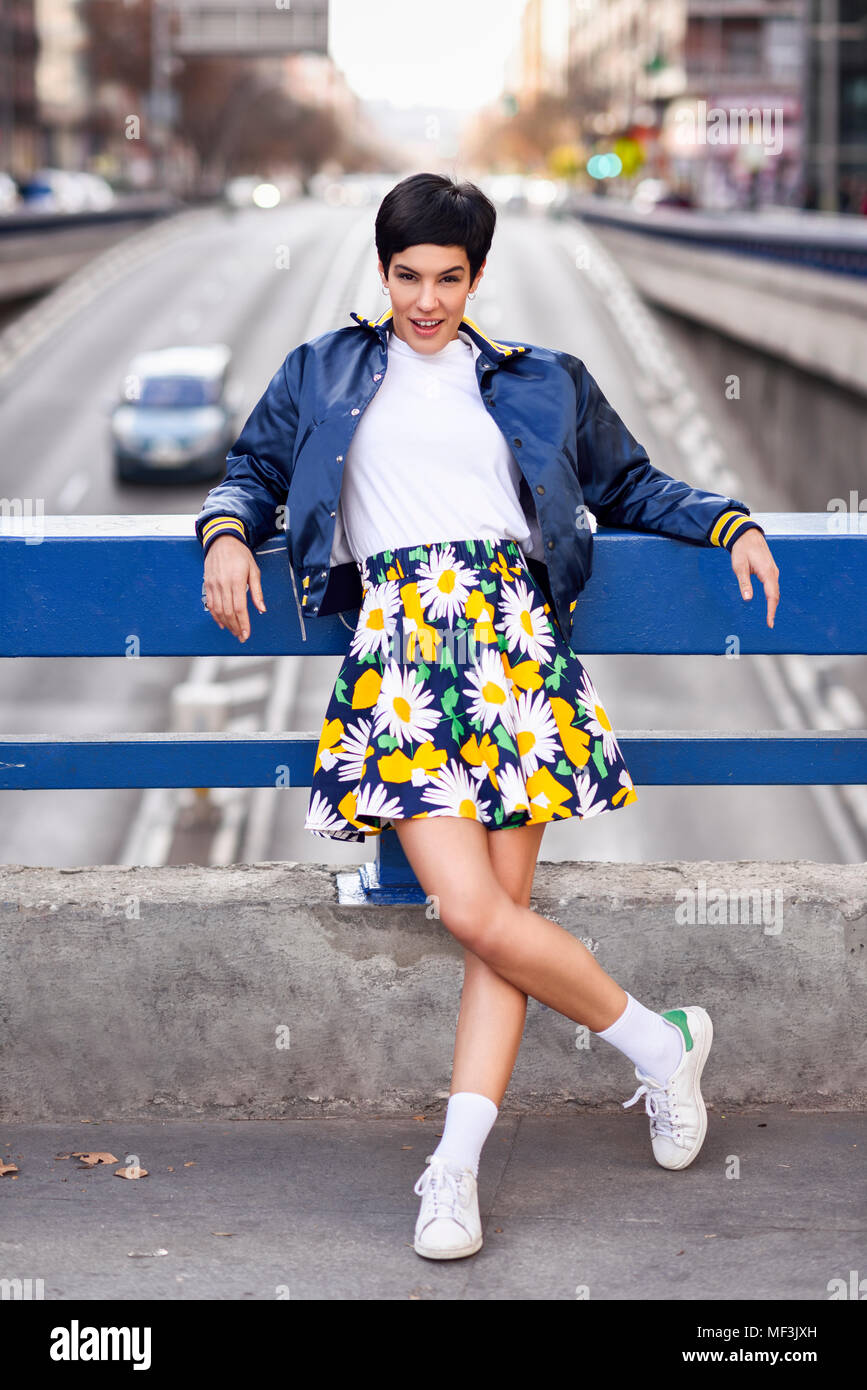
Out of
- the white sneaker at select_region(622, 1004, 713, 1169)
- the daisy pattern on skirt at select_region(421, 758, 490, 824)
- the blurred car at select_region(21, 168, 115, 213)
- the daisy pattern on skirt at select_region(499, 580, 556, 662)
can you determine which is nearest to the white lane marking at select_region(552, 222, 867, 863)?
the daisy pattern on skirt at select_region(499, 580, 556, 662)

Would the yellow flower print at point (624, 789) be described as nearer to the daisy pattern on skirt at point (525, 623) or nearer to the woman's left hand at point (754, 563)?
the daisy pattern on skirt at point (525, 623)

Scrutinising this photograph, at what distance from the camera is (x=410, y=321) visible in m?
3.44

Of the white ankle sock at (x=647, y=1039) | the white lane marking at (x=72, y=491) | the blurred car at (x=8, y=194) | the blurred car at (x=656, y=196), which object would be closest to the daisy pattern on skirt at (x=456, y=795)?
the white ankle sock at (x=647, y=1039)

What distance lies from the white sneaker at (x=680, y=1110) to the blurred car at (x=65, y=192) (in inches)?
2387

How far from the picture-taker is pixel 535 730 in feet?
10.9

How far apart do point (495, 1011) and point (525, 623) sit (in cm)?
74

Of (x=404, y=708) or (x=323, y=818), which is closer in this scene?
(x=404, y=708)

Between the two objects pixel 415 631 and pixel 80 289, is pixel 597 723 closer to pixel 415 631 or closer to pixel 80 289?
pixel 415 631

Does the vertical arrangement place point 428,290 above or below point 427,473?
above

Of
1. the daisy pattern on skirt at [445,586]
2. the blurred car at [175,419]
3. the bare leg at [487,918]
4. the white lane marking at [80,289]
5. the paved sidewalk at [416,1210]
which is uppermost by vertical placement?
the white lane marking at [80,289]

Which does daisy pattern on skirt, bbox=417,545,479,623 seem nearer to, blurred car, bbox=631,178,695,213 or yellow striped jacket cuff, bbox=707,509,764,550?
yellow striped jacket cuff, bbox=707,509,764,550

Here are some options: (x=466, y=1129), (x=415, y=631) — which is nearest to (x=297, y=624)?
(x=415, y=631)

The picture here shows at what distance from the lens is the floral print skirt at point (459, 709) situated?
10.7ft
